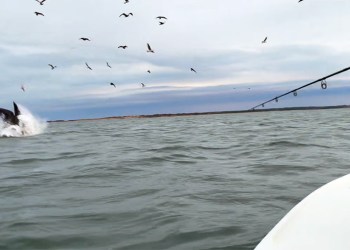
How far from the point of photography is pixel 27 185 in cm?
755

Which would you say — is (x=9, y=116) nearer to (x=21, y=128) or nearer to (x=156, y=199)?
(x=21, y=128)

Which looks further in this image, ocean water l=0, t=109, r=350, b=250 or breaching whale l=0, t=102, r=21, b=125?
breaching whale l=0, t=102, r=21, b=125

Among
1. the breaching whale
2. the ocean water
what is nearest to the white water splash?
the breaching whale

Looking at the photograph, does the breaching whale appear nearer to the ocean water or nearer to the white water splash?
the white water splash

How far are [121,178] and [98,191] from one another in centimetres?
123

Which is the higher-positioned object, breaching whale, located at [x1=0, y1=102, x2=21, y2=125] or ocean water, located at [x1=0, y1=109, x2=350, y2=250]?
breaching whale, located at [x1=0, y1=102, x2=21, y2=125]

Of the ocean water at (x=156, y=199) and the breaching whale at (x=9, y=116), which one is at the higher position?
the breaching whale at (x=9, y=116)

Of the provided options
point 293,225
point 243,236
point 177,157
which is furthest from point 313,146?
point 293,225

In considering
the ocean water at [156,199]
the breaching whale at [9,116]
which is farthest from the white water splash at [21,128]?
the ocean water at [156,199]

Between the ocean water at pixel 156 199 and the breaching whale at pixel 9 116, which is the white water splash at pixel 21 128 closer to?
the breaching whale at pixel 9 116

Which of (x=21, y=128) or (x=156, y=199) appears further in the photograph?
(x=21, y=128)

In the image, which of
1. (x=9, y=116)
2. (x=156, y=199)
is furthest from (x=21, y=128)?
(x=156, y=199)

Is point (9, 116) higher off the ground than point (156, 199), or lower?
higher

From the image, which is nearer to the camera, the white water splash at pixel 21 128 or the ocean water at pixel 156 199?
the ocean water at pixel 156 199
